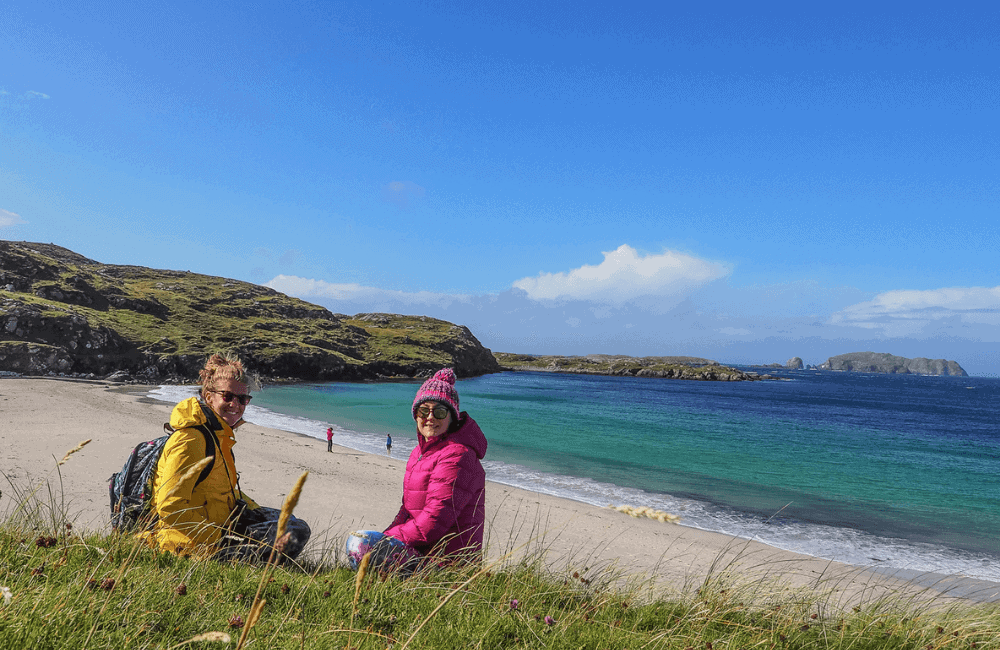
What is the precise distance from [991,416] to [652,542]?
8662 centimetres

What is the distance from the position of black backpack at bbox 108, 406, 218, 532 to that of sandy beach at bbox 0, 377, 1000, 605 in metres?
1.55

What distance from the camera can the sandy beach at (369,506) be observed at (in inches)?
370

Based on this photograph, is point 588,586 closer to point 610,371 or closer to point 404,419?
point 404,419

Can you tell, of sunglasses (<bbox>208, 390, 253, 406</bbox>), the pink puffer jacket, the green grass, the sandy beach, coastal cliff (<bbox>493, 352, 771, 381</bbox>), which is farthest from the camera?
coastal cliff (<bbox>493, 352, 771, 381</bbox>)

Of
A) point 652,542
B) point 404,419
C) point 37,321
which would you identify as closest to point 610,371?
point 404,419

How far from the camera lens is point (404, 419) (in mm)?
41969

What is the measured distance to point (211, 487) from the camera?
4059 mm

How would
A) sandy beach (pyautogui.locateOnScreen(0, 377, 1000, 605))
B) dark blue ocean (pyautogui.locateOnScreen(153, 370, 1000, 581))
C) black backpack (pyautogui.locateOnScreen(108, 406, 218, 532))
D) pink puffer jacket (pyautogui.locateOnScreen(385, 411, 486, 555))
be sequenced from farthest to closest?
dark blue ocean (pyautogui.locateOnScreen(153, 370, 1000, 581)) < sandy beach (pyautogui.locateOnScreen(0, 377, 1000, 605)) < pink puffer jacket (pyautogui.locateOnScreen(385, 411, 486, 555)) < black backpack (pyautogui.locateOnScreen(108, 406, 218, 532))

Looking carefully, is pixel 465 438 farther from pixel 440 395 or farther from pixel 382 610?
pixel 382 610

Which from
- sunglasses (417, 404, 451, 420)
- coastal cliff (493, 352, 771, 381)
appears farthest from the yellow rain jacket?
coastal cliff (493, 352, 771, 381)

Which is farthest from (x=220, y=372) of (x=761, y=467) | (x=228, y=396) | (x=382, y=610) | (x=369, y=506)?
(x=761, y=467)

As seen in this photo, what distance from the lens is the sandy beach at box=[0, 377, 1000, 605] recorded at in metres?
9.40

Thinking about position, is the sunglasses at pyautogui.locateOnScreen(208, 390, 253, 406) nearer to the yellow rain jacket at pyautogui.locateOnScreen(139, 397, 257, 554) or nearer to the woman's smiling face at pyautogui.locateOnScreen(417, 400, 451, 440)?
the yellow rain jacket at pyautogui.locateOnScreen(139, 397, 257, 554)

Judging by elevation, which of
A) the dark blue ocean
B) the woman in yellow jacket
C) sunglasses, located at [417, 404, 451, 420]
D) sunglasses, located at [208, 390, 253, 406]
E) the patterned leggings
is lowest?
the dark blue ocean
